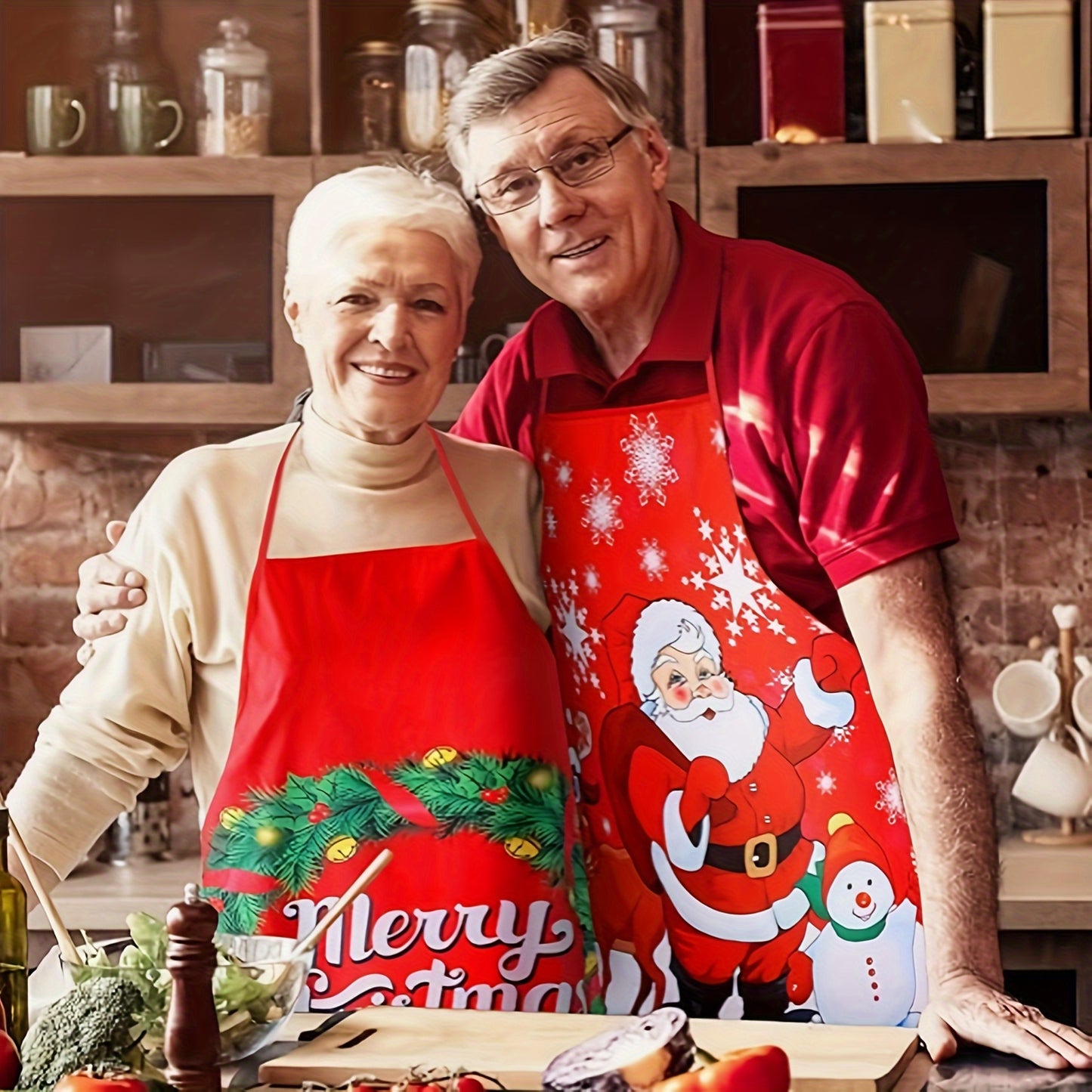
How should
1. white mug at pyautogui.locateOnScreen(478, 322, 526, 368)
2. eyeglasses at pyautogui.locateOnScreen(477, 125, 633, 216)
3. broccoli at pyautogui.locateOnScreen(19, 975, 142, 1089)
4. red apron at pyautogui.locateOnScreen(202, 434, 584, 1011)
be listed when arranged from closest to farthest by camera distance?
broccoli at pyautogui.locateOnScreen(19, 975, 142, 1089) → red apron at pyautogui.locateOnScreen(202, 434, 584, 1011) → eyeglasses at pyautogui.locateOnScreen(477, 125, 633, 216) → white mug at pyautogui.locateOnScreen(478, 322, 526, 368)

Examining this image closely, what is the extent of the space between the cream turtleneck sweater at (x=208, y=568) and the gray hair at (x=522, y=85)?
1.24ft

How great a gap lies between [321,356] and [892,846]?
3.04ft

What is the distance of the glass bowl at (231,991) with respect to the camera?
55.9 inches

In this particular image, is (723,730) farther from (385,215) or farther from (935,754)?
(385,215)

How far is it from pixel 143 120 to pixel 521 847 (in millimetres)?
1527

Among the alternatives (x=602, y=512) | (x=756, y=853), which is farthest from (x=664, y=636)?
(x=756, y=853)

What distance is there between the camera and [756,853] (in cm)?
204

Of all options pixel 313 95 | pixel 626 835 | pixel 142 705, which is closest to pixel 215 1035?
pixel 142 705

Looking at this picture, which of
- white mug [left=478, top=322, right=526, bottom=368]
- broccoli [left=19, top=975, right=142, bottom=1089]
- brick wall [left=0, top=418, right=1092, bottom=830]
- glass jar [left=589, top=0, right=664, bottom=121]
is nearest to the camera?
broccoli [left=19, top=975, right=142, bottom=1089]

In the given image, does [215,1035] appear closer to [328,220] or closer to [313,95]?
[328,220]

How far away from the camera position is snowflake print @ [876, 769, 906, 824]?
6.44ft

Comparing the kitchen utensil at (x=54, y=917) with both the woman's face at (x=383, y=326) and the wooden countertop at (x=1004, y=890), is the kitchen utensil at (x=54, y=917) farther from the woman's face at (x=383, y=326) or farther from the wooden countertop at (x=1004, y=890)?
the wooden countertop at (x=1004, y=890)

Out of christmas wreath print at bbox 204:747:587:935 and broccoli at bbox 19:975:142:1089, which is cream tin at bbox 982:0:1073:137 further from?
broccoli at bbox 19:975:142:1089

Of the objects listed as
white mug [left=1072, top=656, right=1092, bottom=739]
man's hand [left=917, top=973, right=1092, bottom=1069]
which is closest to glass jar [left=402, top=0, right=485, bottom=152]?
white mug [left=1072, top=656, right=1092, bottom=739]
